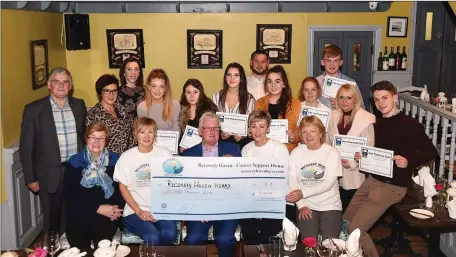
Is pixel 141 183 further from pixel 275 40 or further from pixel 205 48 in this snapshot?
pixel 275 40

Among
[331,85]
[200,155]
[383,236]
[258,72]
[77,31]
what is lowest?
[383,236]

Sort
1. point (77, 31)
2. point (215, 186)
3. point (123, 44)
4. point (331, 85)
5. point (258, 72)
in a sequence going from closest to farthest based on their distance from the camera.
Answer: point (215, 186), point (331, 85), point (258, 72), point (77, 31), point (123, 44)

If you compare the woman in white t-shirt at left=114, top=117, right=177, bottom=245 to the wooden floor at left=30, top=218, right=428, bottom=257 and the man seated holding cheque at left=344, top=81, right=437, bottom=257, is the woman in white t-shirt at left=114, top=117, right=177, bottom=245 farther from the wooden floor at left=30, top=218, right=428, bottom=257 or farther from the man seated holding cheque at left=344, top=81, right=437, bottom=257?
the man seated holding cheque at left=344, top=81, right=437, bottom=257

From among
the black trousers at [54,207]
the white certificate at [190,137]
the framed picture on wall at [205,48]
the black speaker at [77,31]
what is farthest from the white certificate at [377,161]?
the black speaker at [77,31]

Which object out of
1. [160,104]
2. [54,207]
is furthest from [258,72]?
[54,207]

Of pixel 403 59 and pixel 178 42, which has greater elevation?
pixel 178 42

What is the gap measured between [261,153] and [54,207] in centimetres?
193

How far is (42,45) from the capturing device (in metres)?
6.12

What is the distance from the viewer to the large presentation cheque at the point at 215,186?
392cm

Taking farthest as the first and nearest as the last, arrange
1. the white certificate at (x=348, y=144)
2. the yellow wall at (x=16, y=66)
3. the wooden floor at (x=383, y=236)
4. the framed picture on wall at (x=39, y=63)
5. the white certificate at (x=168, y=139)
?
the framed picture on wall at (x=39, y=63), the wooden floor at (x=383, y=236), the yellow wall at (x=16, y=66), the white certificate at (x=168, y=139), the white certificate at (x=348, y=144)

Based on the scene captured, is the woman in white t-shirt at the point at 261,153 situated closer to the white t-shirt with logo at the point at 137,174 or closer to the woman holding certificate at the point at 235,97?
the woman holding certificate at the point at 235,97

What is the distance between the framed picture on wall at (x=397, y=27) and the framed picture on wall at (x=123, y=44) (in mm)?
3701

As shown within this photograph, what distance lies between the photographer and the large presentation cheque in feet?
12.8

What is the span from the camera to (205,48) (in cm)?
788
